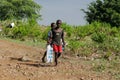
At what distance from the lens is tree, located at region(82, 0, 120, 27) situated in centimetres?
3594

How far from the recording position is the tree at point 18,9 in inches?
1628

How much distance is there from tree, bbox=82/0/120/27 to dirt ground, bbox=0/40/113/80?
23.8m

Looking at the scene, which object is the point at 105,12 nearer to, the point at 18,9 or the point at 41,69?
the point at 18,9

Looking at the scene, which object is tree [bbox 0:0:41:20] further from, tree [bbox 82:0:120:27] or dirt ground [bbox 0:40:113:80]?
dirt ground [bbox 0:40:113:80]

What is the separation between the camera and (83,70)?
1040cm

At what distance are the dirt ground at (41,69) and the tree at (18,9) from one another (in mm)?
29094

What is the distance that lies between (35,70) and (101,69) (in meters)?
1.84

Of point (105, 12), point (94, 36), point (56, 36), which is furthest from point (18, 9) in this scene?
point (56, 36)

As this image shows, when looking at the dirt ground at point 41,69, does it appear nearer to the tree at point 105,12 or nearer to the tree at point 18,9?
the tree at point 105,12

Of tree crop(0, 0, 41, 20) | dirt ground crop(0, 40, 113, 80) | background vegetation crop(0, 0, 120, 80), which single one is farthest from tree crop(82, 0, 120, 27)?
dirt ground crop(0, 40, 113, 80)

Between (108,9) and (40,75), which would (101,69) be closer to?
(40,75)

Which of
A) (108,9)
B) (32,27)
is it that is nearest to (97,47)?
(32,27)

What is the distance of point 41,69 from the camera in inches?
399

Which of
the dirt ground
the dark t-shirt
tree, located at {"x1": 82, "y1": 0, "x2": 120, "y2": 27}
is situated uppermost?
tree, located at {"x1": 82, "y1": 0, "x2": 120, "y2": 27}
